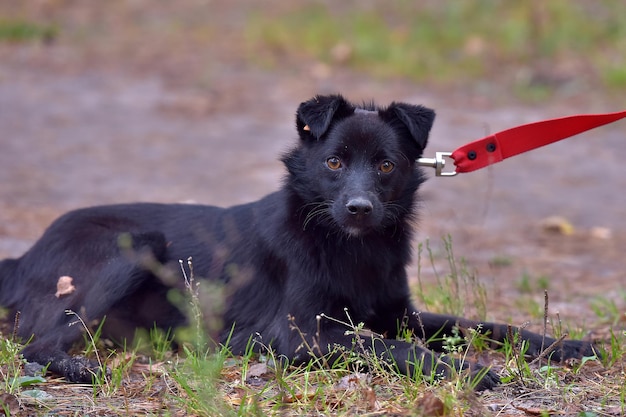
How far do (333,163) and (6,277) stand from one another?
197 cm

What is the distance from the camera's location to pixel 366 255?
4395mm

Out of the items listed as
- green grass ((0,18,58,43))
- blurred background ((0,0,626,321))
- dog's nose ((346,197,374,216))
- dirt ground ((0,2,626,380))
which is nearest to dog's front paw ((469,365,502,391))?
dog's nose ((346,197,374,216))

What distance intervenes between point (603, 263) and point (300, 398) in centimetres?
442

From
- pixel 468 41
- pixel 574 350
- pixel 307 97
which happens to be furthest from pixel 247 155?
pixel 574 350

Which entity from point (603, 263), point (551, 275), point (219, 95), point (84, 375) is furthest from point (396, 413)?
point (219, 95)

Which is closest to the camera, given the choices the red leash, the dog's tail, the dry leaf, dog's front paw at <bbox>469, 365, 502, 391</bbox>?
dog's front paw at <bbox>469, 365, 502, 391</bbox>

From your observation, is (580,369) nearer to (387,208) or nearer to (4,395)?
(387,208)

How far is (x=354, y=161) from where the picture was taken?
436 centimetres

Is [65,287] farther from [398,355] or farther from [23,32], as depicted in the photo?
[23,32]

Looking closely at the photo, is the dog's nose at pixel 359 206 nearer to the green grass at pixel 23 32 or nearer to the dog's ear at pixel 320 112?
the dog's ear at pixel 320 112

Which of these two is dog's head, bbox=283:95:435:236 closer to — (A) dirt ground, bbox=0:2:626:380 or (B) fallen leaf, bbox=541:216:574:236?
(A) dirt ground, bbox=0:2:626:380

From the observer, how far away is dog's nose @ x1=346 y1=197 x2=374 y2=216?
162 inches

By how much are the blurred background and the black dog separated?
197 centimetres

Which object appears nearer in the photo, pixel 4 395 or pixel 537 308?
pixel 4 395
